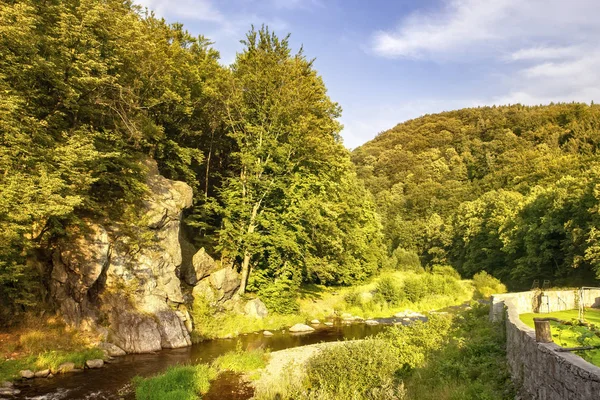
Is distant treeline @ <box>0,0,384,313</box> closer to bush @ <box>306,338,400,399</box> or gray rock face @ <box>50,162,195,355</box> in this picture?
gray rock face @ <box>50,162,195,355</box>

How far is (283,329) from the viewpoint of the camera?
93.0ft

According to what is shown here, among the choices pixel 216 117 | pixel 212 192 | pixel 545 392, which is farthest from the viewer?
pixel 212 192

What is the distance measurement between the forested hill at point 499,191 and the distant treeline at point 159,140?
21.5 metres

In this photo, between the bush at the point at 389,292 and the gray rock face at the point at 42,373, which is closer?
the gray rock face at the point at 42,373

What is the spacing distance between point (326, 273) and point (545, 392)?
24038 mm

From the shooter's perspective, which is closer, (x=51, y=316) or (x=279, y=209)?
(x=51, y=316)

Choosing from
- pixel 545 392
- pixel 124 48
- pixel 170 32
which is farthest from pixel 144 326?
pixel 170 32

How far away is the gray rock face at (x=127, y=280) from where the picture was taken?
19422 millimetres

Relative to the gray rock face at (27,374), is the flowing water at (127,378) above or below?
below

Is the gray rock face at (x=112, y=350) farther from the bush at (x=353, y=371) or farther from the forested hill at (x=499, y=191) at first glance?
the forested hill at (x=499, y=191)

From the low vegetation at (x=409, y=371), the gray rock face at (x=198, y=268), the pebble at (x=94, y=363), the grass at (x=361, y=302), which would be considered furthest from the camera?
the grass at (x=361, y=302)

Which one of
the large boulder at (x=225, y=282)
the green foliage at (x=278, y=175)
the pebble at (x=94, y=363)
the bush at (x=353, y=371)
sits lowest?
the pebble at (x=94, y=363)

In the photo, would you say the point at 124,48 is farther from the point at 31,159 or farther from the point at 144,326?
the point at 144,326

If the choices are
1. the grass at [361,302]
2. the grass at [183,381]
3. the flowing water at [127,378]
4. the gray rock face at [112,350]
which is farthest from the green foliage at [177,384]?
the grass at [361,302]
